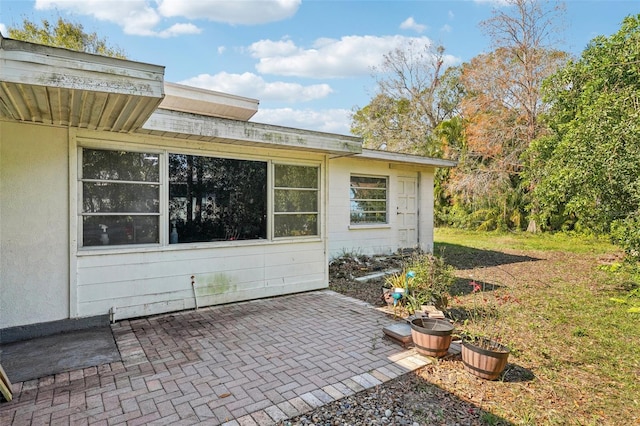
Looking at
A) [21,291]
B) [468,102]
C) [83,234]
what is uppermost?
[468,102]

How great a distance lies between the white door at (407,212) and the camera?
9.93 m

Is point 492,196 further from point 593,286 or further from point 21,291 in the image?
point 21,291

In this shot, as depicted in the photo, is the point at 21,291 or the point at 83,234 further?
the point at 83,234

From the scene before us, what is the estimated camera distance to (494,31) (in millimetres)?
15078

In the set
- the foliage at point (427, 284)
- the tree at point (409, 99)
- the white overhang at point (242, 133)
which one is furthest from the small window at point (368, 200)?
the tree at point (409, 99)

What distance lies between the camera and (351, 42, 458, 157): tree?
21.5 metres

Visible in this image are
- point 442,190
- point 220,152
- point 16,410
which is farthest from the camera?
point 442,190

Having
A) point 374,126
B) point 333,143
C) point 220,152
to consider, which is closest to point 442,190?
point 374,126

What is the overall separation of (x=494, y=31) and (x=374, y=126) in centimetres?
881

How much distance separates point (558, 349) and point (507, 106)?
13995mm

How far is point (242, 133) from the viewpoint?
4.53 meters

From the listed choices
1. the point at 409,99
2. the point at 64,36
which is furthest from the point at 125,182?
the point at 64,36

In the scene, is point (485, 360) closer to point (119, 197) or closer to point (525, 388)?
point (525, 388)

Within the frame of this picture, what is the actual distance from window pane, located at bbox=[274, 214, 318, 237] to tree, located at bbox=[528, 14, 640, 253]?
4384 mm
